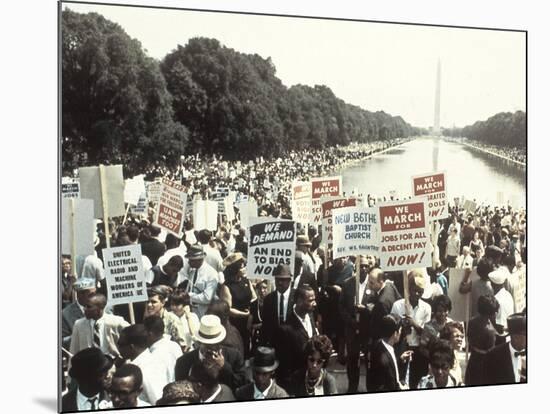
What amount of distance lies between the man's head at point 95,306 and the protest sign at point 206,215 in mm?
846

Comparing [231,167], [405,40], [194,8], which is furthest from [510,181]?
[194,8]

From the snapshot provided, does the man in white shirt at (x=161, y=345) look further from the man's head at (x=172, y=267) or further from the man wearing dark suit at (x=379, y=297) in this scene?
the man wearing dark suit at (x=379, y=297)

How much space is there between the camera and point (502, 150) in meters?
9.14

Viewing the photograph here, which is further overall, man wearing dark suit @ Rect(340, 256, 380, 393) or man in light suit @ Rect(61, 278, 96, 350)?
man wearing dark suit @ Rect(340, 256, 380, 393)

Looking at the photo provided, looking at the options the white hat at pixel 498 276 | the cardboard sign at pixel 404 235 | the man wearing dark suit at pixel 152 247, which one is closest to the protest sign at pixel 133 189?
the man wearing dark suit at pixel 152 247

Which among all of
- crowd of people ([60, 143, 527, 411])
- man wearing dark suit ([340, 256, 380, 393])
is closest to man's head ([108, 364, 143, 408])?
crowd of people ([60, 143, 527, 411])

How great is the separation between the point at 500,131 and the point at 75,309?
11.7 ft

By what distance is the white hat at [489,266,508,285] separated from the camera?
914 centimetres

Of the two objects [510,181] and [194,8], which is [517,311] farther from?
[194,8]

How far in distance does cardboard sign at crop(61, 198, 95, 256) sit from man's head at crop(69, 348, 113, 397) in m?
0.68

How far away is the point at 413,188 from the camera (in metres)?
8.89

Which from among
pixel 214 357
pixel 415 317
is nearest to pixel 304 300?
pixel 214 357

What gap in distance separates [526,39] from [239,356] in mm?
3363

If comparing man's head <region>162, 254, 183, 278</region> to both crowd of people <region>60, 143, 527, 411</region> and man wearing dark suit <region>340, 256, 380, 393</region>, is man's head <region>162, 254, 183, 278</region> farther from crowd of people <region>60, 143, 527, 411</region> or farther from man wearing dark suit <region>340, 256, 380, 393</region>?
man wearing dark suit <region>340, 256, 380, 393</region>
